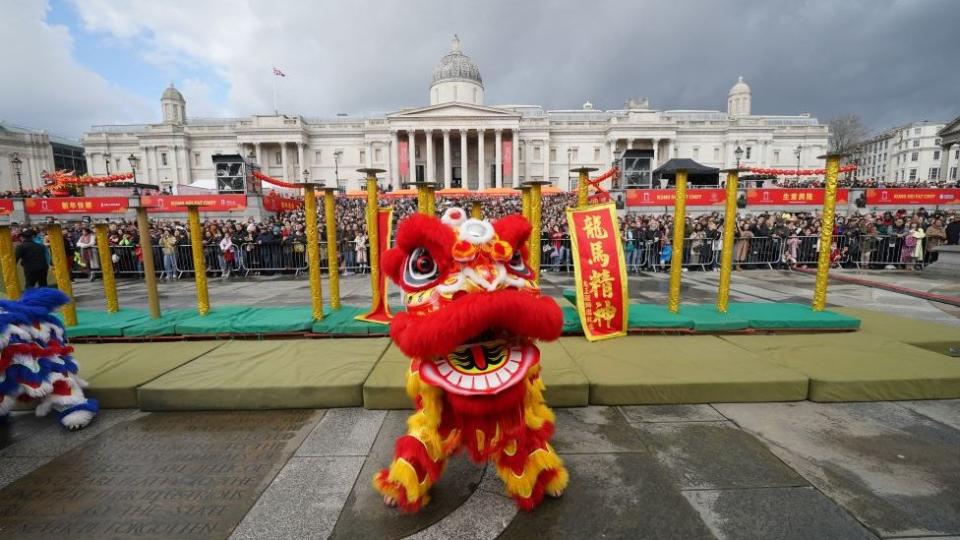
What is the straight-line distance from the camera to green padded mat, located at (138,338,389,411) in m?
3.81

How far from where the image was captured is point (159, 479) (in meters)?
2.86

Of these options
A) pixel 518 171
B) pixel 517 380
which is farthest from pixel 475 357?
pixel 518 171

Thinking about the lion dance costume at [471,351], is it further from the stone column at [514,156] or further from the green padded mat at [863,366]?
the stone column at [514,156]

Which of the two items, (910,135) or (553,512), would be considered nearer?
(553,512)

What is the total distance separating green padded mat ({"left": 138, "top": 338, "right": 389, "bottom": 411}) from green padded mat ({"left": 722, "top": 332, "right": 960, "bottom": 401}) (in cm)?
446

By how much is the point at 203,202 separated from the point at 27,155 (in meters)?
67.5

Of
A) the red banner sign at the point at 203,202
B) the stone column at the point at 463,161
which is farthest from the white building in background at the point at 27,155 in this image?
the stone column at the point at 463,161

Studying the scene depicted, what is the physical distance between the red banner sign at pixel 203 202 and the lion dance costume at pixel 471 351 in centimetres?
2505

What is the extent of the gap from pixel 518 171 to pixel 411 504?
60714 millimetres

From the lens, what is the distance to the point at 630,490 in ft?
8.71

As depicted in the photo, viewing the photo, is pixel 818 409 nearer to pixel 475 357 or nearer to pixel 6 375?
pixel 475 357

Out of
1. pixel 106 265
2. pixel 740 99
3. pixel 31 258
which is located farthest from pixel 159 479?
pixel 740 99

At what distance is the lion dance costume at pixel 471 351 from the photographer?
2.09 metres

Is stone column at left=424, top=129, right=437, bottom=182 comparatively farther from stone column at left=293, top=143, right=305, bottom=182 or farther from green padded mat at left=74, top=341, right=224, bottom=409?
green padded mat at left=74, top=341, right=224, bottom=409
